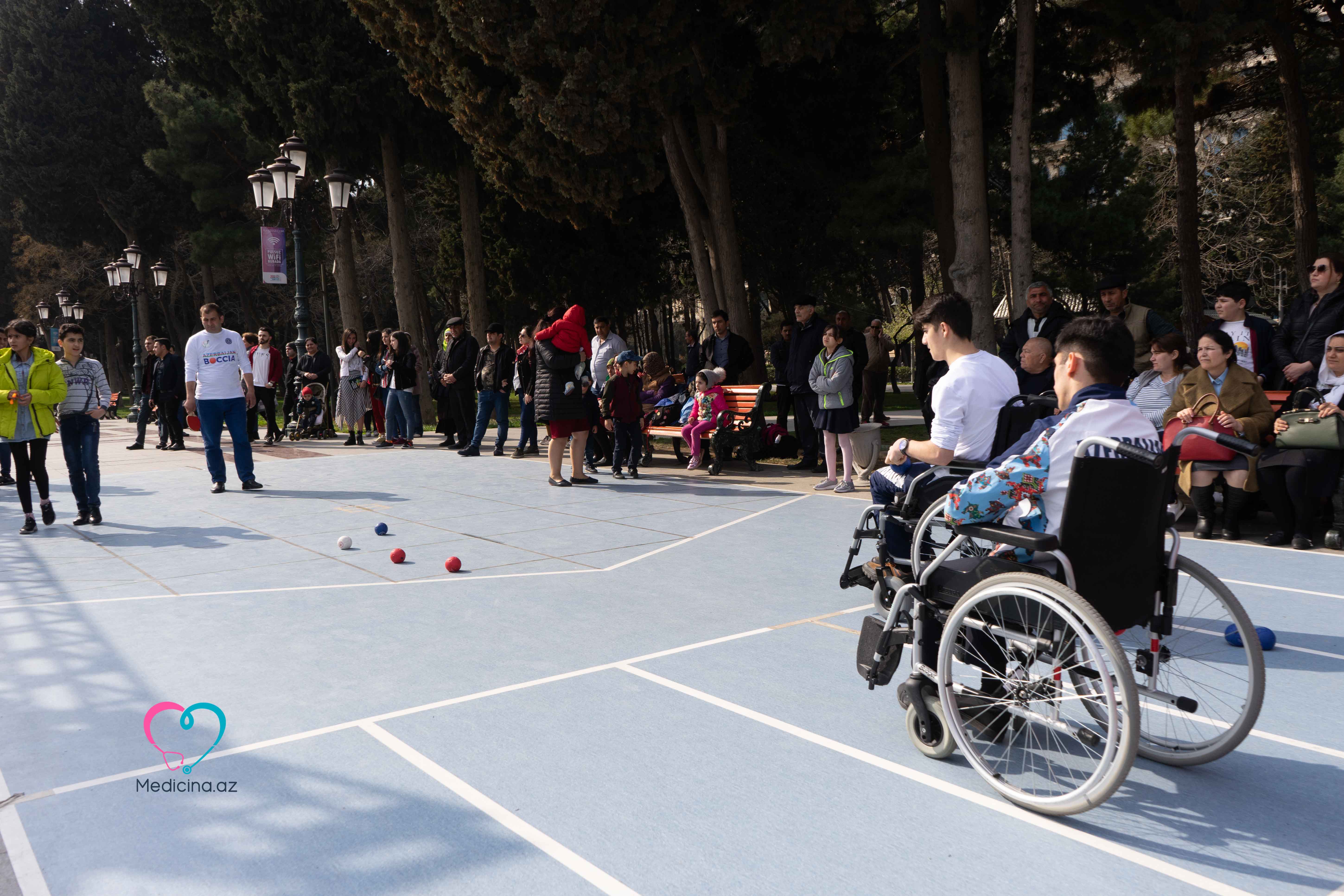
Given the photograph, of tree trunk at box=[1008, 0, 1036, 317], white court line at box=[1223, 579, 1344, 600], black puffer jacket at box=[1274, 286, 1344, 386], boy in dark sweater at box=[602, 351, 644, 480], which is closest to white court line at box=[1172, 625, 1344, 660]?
white court line at box=[1223, 579, 1344, 600]

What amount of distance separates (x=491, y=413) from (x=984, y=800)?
12.2m

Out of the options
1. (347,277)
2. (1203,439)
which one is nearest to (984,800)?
(1203,439)

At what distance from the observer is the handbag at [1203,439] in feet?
24.4

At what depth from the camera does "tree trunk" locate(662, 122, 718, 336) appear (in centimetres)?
1753

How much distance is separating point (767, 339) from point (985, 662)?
4522cm

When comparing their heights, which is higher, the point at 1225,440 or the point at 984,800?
the point at 1225,440

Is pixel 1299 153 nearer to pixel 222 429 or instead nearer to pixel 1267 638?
pixel 1267 638

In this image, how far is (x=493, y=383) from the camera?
14.1m

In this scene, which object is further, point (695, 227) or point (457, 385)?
point (695, 227)

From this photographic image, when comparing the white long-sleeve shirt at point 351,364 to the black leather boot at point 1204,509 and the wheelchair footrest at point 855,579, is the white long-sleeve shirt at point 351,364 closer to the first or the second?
the black leather boot at point 1204,509

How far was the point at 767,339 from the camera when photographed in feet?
158

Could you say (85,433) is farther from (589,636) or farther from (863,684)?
(863,684)

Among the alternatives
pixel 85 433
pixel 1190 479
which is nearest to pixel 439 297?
pixel 85 433

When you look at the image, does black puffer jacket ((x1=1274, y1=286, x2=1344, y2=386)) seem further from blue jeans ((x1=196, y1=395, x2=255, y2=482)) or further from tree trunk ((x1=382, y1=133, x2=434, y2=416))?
tree trunk ((x1=382, y1=133, x2=434, y2=416))
